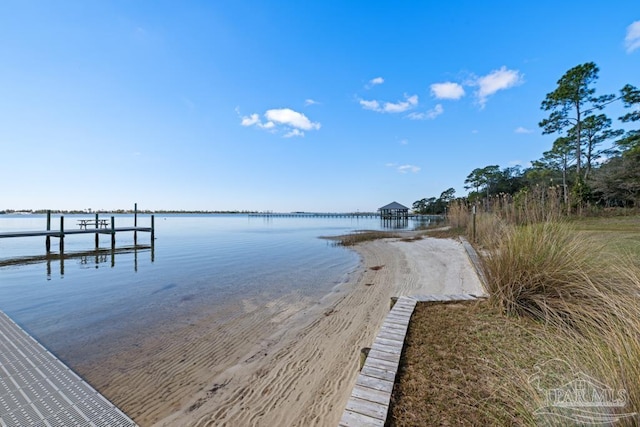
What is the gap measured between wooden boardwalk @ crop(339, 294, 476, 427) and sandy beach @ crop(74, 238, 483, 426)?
49 cm

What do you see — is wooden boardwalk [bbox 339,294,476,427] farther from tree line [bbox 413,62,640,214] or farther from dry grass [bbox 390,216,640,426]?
tree line [bbox 413,62,640,214]

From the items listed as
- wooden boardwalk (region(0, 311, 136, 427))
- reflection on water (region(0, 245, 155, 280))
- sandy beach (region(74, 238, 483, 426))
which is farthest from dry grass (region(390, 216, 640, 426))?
reflection on water (region(0, 245, 155, 280))

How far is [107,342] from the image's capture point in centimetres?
390

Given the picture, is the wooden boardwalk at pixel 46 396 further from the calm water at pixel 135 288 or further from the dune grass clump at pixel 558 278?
the dune grass clump at pixel 558 278

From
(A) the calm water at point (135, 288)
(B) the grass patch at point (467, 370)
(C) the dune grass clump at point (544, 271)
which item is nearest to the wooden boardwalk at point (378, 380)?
(B) the grass patch at point (467, 370)

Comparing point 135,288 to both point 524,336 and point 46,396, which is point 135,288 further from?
point 524,336

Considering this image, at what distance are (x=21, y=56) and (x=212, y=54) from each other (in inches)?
221

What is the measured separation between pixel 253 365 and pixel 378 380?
1832 mm

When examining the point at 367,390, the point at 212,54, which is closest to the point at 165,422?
the point at 367,390

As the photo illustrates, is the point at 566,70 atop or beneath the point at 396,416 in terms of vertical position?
atop

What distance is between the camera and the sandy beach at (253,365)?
2.45 metres

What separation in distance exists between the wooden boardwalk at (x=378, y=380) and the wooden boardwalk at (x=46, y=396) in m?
2.01

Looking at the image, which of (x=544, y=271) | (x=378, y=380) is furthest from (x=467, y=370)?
(x=544, y=271)

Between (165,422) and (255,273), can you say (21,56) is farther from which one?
(165,422)
